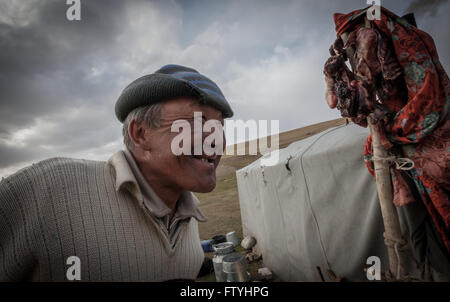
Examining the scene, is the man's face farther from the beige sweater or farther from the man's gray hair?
the beige sweater

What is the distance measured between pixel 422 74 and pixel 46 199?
7.43 feet

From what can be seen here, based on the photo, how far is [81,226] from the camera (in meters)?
0.93

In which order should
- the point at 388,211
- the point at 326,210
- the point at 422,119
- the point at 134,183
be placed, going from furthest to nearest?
the point at 326,210, the point at 388,211, the point at 422,119, the point at 134,183

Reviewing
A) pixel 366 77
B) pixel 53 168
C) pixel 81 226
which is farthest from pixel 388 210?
pixel 53 168

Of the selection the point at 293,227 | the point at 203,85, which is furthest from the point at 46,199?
the point at 293,227

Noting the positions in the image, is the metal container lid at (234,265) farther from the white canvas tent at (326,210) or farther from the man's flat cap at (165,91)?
the man's flat cap at (165,91)

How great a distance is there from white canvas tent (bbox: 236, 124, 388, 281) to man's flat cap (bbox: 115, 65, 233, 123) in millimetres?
1845

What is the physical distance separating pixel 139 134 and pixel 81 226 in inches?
20.6

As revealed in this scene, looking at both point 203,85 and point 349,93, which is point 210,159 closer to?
point 203,85

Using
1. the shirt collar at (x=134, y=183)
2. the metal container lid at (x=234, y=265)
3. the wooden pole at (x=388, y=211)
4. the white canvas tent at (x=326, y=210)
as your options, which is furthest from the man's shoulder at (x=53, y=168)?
the metal container lid at (x=234, y=265)

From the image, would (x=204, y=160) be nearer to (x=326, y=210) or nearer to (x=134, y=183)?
(x=134, y=183)

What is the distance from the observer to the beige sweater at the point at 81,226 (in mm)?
836

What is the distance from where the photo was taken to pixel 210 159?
3.93 ft
